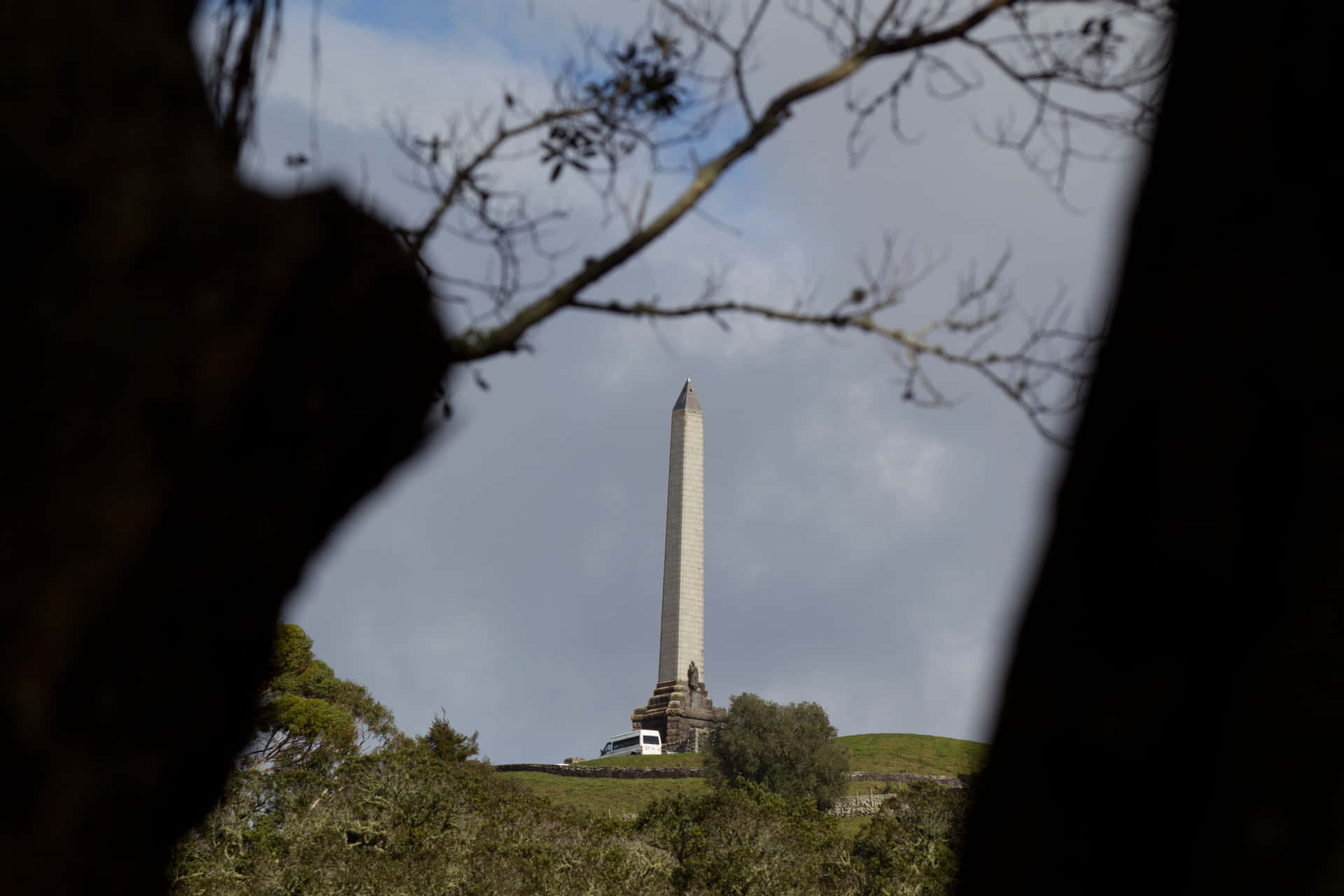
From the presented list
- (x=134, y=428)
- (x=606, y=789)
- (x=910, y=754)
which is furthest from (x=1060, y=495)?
(x=910, y=754)

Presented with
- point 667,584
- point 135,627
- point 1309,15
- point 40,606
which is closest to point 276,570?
point 135,627

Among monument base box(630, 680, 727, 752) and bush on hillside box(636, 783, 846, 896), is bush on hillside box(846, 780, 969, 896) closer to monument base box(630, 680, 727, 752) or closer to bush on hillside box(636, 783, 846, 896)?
bush on hillside box(636, 783, 846, 896)

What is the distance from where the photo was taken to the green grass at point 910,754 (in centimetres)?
4553

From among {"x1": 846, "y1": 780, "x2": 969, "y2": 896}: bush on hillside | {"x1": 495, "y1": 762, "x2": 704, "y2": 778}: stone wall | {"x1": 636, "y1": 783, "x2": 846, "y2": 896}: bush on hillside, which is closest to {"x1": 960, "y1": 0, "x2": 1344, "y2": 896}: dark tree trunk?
{"x1": 846, "y1": 780, "x2": 969, "y2": 896}: bush on hillside

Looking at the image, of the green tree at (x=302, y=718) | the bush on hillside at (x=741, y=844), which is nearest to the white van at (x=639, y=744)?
the green tree at (x=302, y=718)

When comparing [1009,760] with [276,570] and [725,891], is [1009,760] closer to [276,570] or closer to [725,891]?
[276,570]

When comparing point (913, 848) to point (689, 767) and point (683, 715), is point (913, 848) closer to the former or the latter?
point (689, 767)

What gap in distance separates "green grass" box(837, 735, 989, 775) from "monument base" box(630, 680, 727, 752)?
233 inches

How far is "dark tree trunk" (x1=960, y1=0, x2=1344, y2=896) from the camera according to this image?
1.26 metres

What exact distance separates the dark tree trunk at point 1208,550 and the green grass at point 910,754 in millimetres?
42787

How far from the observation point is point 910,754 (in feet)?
165

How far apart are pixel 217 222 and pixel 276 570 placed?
60 cm

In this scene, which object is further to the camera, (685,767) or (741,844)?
(685,767)

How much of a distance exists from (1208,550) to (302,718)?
89.0 ft
